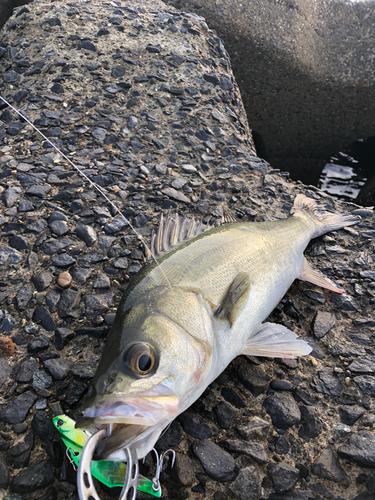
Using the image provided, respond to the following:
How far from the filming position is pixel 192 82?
18.6 feet

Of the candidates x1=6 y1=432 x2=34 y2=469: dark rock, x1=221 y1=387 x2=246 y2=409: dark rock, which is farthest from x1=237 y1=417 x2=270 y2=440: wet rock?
x1=6 y1=432 x2=34 y2=469: dark rock

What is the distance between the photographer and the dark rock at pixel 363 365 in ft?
8.84

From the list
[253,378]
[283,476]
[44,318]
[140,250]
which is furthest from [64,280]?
[283,476]

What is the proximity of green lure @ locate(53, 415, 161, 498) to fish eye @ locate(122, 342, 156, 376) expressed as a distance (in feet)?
1.69

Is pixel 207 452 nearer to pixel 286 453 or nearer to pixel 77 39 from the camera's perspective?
pixel 286 453

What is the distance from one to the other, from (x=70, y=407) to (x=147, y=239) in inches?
67.5

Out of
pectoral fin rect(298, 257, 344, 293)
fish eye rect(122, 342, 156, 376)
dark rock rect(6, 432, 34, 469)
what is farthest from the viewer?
pectoral fin rect(298, 257, 344, 293)

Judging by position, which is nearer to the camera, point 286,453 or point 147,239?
point 286,453

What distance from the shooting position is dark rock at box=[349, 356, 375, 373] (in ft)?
8.84

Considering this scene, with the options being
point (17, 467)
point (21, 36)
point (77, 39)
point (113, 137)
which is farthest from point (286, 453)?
point (21, 36)

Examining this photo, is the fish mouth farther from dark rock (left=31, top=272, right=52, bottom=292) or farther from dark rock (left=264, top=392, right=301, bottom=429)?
dark rock (left=31, top=272, right=52, bottom=292)

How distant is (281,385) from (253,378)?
206 mm

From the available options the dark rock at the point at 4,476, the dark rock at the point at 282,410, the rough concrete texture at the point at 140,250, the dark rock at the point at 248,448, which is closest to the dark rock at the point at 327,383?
the rough concrete texture at the point at 140,250

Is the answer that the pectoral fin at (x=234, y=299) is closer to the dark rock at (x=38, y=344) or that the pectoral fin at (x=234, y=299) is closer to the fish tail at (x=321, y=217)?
the dark rock at (x=38, y=344)
